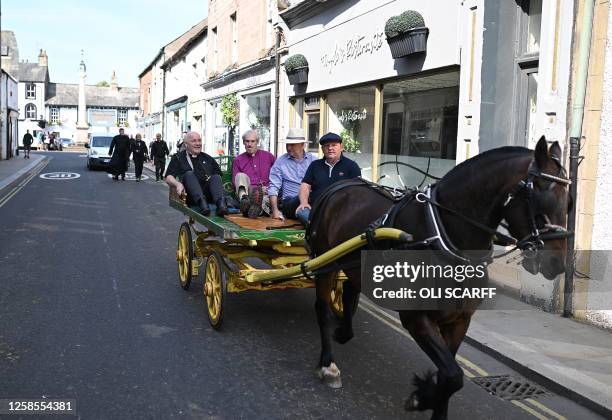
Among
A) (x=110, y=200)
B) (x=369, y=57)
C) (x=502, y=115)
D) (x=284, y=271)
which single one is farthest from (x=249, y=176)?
(x=110, y=200)

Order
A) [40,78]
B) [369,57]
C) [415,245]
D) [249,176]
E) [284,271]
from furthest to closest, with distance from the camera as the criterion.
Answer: [40,78]
[369,57]
[249,176]
[284,271]
[415,245]

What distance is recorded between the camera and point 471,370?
5305 millimetres

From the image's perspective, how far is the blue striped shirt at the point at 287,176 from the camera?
6.87 meters

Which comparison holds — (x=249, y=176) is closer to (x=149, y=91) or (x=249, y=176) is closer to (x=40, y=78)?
(x=149, y=91)

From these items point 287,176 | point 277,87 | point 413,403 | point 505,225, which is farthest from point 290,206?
point 277,87

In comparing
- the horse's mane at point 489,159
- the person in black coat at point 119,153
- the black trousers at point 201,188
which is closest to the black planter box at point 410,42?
the black trousers at point 201,188

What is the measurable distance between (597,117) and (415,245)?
4.11m

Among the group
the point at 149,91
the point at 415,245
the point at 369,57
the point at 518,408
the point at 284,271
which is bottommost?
the point at 518,408

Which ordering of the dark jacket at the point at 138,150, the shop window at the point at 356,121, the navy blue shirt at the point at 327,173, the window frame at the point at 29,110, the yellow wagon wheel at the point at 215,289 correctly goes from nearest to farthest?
1. the yellow wagon wheel at the point at 215,289
2. the navy blue shirt at the point at 327,173
3. the shop window at the point at 356,121
4. the dark jacket at the point at 138,150
5. the window frame at the point at 29,110

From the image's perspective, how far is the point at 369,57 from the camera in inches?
500

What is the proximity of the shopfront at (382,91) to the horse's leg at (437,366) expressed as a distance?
632 cm

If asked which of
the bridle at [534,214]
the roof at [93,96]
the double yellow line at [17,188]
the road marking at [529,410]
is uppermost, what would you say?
the roof at [93,96]

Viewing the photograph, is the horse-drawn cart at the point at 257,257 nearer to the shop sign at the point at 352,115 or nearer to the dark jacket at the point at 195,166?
the dark jacket at the point at 195,166

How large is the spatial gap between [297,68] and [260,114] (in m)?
5.52
